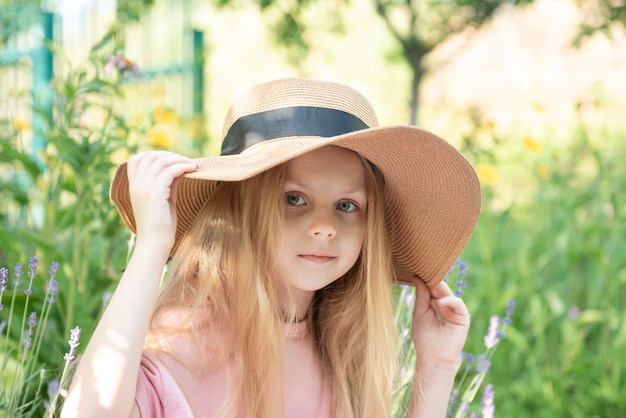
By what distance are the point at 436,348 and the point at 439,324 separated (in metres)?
0.05

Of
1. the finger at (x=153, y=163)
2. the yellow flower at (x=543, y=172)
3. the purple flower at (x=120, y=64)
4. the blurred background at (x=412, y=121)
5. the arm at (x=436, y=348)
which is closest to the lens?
the finger at (x=153, y=163)

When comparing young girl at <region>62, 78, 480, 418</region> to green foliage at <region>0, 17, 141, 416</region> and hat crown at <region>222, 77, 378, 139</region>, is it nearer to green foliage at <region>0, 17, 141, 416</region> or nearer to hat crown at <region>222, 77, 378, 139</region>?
hat crown at <region>222, 77, 378, 139</region>

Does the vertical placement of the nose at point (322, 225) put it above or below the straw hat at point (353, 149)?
below

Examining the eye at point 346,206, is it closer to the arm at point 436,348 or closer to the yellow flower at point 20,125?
the arm at point 436,348

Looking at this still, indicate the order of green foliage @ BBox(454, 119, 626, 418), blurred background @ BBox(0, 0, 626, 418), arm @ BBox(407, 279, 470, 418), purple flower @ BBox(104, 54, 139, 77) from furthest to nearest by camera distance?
green foliage @ BBox(454, 119, 626, 418) → purple flower @ BBox(104, 54, 139, 77) → blurred background @ BBox(0, 0, 626, 418) → arm @ BBox(407, 279, 470, 418)

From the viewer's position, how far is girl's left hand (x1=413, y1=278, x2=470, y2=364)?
1881mm

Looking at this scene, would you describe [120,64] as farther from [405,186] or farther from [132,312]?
[132,312]

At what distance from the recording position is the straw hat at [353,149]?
154 centimetres

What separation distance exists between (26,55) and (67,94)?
2.65m

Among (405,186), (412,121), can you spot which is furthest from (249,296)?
(412,121)

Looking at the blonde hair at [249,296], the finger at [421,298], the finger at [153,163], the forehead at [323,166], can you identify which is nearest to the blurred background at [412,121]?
the blonde hair at [249,296]

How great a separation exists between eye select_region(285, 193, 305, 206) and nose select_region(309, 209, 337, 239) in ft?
0.13

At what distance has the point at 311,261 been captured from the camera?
5.44 feet

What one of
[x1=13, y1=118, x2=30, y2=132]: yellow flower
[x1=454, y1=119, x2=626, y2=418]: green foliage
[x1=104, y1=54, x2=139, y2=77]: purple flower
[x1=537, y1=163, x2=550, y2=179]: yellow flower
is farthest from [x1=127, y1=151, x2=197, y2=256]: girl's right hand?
[x1=537, y1=163, x2=550, y2=179]: yellow flower
